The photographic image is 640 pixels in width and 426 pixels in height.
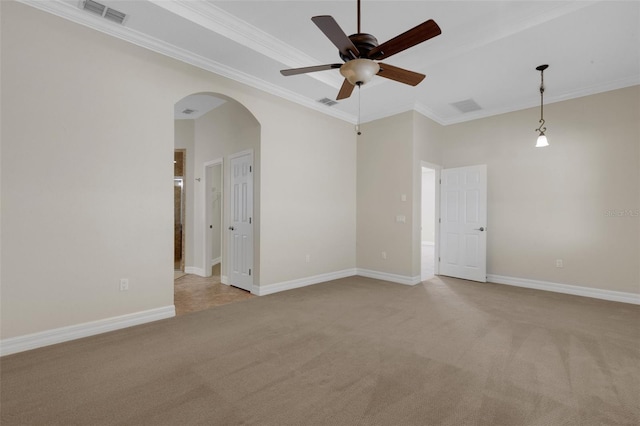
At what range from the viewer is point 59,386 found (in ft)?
6.87

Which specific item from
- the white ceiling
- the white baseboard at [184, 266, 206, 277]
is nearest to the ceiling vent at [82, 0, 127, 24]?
the white ceiling

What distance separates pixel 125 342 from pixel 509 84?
575 centimetres

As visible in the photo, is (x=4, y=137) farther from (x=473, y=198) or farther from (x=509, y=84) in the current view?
(x=473, y=198)

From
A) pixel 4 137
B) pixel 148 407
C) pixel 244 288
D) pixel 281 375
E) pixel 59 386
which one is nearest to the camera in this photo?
pixel 148 407

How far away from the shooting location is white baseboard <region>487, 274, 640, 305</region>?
166 inches

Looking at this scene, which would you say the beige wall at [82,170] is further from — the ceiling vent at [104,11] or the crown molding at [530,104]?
the crown molding at [530,104]

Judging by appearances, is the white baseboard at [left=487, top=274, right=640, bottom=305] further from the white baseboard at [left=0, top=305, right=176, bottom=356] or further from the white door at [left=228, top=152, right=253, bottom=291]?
the white baseboard at [left=0, top=305, right=176, bottom=356]

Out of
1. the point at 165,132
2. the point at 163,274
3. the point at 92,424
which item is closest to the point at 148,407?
the point at 92,424

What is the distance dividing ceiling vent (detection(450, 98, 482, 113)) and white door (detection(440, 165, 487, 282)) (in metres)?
1.04

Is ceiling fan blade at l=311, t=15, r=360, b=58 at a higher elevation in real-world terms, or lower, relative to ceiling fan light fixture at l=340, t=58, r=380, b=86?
higher

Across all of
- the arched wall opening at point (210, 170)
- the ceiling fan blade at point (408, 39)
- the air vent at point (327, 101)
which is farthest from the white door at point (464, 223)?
the ceiling fan blade at point (408, 39)

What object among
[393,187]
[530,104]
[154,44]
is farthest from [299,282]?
[530,104]

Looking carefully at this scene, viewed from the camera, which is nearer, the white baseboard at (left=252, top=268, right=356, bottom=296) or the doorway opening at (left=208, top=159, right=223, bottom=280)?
the white baseboard at (left=252, top=268, right=356, bottom=296)

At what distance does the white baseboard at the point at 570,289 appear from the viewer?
421cm
